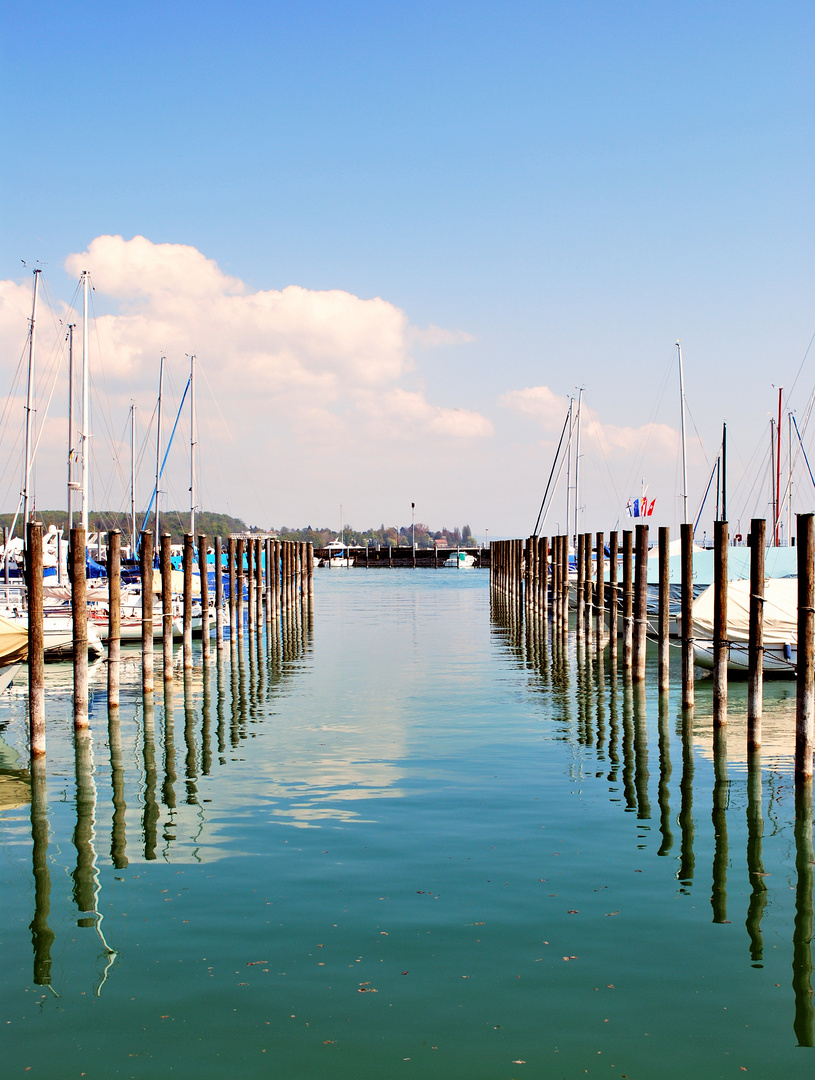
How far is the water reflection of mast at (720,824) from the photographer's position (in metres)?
9.17

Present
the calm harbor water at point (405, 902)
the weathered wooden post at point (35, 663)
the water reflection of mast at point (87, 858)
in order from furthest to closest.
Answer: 1. the weathered wooden post at point (35, 663)
2. the water reflection of mast at point (87, 858)
3. the calm harbor water at point (405, 902)

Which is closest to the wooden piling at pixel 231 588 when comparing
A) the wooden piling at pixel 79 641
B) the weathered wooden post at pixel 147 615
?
the weathered wooden post at pixel 147 615

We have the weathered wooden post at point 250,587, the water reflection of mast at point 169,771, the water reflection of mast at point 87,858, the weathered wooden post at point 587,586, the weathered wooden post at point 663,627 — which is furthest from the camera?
the weathered wooden post at point 250,587

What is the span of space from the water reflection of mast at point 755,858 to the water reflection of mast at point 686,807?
0.60 m

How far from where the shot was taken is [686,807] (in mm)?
12633

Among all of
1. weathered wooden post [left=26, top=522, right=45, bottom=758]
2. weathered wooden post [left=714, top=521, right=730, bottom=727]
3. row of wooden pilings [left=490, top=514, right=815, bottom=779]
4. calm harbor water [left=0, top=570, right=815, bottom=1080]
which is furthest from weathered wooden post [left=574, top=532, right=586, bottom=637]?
weathered wooden post [left=26, top=522, right=45, bottom=758]

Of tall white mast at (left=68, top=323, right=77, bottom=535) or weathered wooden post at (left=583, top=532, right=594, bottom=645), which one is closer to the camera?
weathered wooden post at (left=583, top=532, right=594, bottom=645)

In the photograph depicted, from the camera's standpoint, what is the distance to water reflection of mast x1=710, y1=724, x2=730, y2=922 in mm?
9172

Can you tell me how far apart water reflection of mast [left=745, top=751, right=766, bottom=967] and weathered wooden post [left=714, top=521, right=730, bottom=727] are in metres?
1.81

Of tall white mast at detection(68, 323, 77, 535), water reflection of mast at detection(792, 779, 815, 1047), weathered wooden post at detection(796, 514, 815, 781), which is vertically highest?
tall white mast at detection(68, 323, 77, 535)

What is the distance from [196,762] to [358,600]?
174 feet

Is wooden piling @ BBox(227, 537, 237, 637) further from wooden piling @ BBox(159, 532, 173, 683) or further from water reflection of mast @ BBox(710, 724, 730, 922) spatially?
water reflection of mast @ BBox(710, 724, 730, 922)

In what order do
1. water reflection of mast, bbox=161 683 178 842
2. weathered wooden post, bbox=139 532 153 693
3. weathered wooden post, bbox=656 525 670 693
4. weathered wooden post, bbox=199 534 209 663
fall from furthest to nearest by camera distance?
weathered wooden post, bbox=199 534 209 663
weathered wooden post, bbox=139 532 153 693
weathered wooden post, bbox=656 525 670 693
water reflection of mast, bbox=161 683 178 842

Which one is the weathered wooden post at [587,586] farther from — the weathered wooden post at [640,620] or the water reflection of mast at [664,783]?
the water reflection of mast at [664,783]
